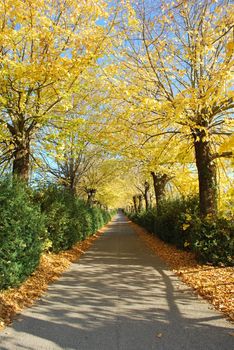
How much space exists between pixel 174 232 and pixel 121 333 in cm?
977

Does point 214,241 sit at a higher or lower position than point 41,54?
lower

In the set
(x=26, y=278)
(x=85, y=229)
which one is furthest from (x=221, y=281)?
(x=85, y=229)

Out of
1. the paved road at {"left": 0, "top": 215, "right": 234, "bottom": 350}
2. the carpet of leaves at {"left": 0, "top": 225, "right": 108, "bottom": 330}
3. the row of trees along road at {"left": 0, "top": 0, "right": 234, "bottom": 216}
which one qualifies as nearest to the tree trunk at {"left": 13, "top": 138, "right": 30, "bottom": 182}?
the row of trees along road at {"left": 0, "top": 0, "right": 234, "bottom": 216}

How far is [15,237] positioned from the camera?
19.7 feet

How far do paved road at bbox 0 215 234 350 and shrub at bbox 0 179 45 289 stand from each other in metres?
0.68

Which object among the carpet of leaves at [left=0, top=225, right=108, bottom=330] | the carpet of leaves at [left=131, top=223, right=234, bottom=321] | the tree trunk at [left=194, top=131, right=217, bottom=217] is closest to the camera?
the carpet of leaves at [left=0, top=225, right=108, bottom=330]

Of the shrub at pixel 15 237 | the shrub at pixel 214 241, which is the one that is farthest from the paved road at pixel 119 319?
the shrub at pixel 214 241

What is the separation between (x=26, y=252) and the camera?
6469 millimetres

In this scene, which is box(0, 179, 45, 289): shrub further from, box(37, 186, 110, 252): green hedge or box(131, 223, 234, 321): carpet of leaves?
box(131, 223, 234, 321): carpet of leaves

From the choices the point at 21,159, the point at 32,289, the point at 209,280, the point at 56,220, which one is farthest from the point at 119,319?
the point at 56,220

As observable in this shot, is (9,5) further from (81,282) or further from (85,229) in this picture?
(85,229)

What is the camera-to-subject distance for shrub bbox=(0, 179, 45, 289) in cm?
568

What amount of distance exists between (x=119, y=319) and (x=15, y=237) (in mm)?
2442

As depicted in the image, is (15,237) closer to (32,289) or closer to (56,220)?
(32,289)
